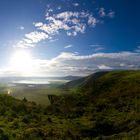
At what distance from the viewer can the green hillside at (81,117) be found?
53.0 meters

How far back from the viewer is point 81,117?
3285 inches

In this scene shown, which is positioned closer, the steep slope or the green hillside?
the green hillside

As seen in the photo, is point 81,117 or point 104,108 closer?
point 81,117

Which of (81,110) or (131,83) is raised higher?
(131,83)

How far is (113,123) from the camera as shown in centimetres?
6488

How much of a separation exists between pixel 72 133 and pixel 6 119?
25.8 metres

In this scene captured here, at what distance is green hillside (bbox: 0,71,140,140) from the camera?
174 feet

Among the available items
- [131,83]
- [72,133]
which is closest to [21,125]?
[72,133]

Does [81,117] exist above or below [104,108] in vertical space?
below

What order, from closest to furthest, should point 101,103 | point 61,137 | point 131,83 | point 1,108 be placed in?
point 61,137 < point 1,108 < point 101,103 < point 131,83

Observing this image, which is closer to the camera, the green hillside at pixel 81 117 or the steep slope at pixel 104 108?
the green hillside at pixel 81 117

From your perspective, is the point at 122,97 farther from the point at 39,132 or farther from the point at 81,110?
the point at 39,132

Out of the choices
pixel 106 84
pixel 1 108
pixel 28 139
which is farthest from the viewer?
pixel 106 84

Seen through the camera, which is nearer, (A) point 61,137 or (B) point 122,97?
(A) point 61,137
